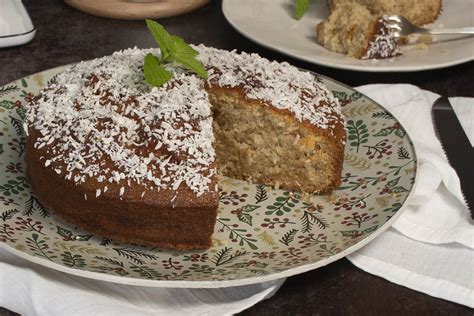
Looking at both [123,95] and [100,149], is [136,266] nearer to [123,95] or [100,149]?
[100,149]

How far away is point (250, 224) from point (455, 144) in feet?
3.80

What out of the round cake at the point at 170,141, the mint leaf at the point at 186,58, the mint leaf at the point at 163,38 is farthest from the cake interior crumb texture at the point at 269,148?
the mint leaf at the point at 163,38

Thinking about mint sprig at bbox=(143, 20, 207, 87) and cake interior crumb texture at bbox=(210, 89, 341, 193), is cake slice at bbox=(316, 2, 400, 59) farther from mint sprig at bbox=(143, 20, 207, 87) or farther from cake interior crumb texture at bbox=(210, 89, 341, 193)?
mint sprig at bbox=(143, 20, 207, 87)

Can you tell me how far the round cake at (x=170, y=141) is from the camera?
283cm

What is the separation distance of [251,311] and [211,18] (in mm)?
2982

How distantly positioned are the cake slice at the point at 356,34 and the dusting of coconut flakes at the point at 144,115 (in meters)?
0.91

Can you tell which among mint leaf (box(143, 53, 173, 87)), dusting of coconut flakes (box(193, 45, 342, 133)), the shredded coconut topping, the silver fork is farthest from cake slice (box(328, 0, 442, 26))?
mint leaf (box(143, 53, 173, 87))

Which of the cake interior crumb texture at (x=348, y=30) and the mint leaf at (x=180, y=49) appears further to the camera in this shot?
the cake interior crumb texture at (x=348, y=30)

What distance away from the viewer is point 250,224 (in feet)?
10.2

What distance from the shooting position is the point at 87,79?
3.33 m

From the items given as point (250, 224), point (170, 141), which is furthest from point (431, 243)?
point (170, 141)

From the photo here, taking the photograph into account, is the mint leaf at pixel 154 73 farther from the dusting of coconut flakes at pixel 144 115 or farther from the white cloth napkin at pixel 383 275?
the white cloth napkin at pixel 383 275

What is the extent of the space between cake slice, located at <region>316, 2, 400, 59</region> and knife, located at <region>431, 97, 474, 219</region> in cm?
57

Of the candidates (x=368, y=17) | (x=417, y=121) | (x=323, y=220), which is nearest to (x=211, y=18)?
(x=368, y=17)
